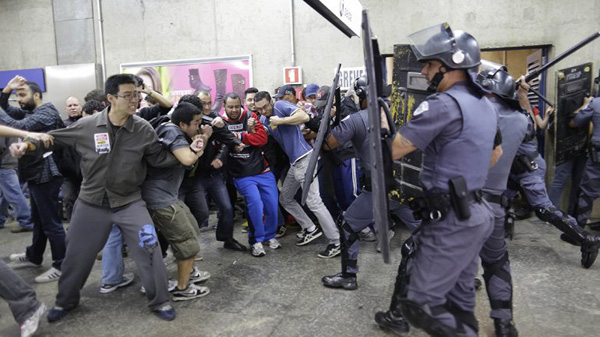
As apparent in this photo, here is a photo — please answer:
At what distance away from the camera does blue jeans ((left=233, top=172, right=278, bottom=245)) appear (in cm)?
505

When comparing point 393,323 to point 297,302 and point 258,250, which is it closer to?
point 297,302

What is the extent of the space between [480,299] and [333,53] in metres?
5.01

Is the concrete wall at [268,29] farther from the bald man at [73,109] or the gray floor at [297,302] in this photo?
the bald man at [73,109]

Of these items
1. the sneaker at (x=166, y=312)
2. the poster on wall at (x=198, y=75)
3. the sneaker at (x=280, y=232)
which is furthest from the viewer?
the poster on wall at (x=198, y=75)

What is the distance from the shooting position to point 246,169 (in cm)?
506

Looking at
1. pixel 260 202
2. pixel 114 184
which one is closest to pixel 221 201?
pixel 260 202

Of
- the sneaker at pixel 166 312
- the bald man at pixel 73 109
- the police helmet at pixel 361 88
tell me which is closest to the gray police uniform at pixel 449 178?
the police helmet at pixel 361 88

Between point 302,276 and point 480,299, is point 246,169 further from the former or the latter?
point 480,299

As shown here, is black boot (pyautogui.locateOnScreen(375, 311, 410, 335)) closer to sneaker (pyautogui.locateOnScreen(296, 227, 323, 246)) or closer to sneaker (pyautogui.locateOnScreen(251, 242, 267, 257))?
sneaker (pyautogui.locateOnScreen(251, 242, 267, 257))

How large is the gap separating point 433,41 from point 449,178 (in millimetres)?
734

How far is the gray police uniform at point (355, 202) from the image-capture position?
3.80 meters

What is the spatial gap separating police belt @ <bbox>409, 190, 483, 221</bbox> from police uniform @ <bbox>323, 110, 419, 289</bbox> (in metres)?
1.28

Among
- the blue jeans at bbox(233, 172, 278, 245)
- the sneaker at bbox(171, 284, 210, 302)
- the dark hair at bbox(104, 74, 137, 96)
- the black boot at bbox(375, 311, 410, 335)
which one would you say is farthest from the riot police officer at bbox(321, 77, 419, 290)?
the dark hair at bbox(104, 74, 137, 96)

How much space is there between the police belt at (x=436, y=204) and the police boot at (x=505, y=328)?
1095mm
